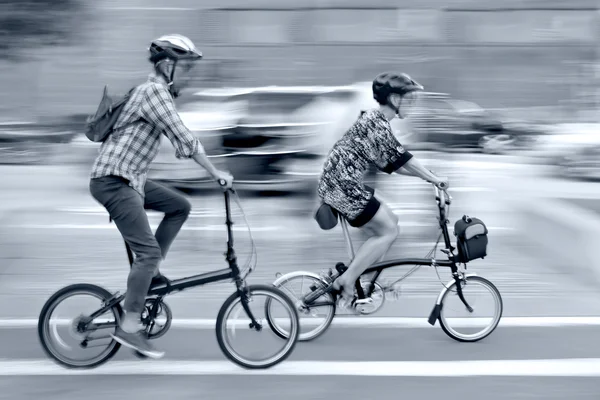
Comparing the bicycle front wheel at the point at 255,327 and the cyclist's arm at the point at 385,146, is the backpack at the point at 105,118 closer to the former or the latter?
the bicycle front wheel at the point at 255,327

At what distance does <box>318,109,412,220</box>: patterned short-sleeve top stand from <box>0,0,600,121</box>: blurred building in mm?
19126

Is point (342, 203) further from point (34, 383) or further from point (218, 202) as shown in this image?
point (218, 202)

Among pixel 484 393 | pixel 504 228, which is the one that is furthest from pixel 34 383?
pixel 504 228

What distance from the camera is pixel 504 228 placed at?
10320 mm

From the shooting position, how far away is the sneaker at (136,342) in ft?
16.5

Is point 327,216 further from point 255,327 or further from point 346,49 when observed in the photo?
point 346,49

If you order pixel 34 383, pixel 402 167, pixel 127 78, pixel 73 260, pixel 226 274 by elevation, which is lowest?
pixel 127 78

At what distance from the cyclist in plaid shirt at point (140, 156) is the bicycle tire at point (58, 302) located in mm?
144

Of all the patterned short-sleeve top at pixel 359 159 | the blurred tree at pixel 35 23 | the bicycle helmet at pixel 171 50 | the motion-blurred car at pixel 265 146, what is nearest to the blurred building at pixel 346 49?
the blurred tree at pixel 35 23

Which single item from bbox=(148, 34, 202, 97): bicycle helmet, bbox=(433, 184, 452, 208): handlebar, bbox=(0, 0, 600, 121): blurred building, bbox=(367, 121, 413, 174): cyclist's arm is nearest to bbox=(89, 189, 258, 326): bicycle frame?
bbox=(148, 34, 202, 97): bicycle helmet

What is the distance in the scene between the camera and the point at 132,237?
4.94 meters

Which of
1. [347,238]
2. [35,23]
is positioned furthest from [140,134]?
[35,23]

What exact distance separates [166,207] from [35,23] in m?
12.1

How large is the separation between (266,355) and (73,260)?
3.94 meters
